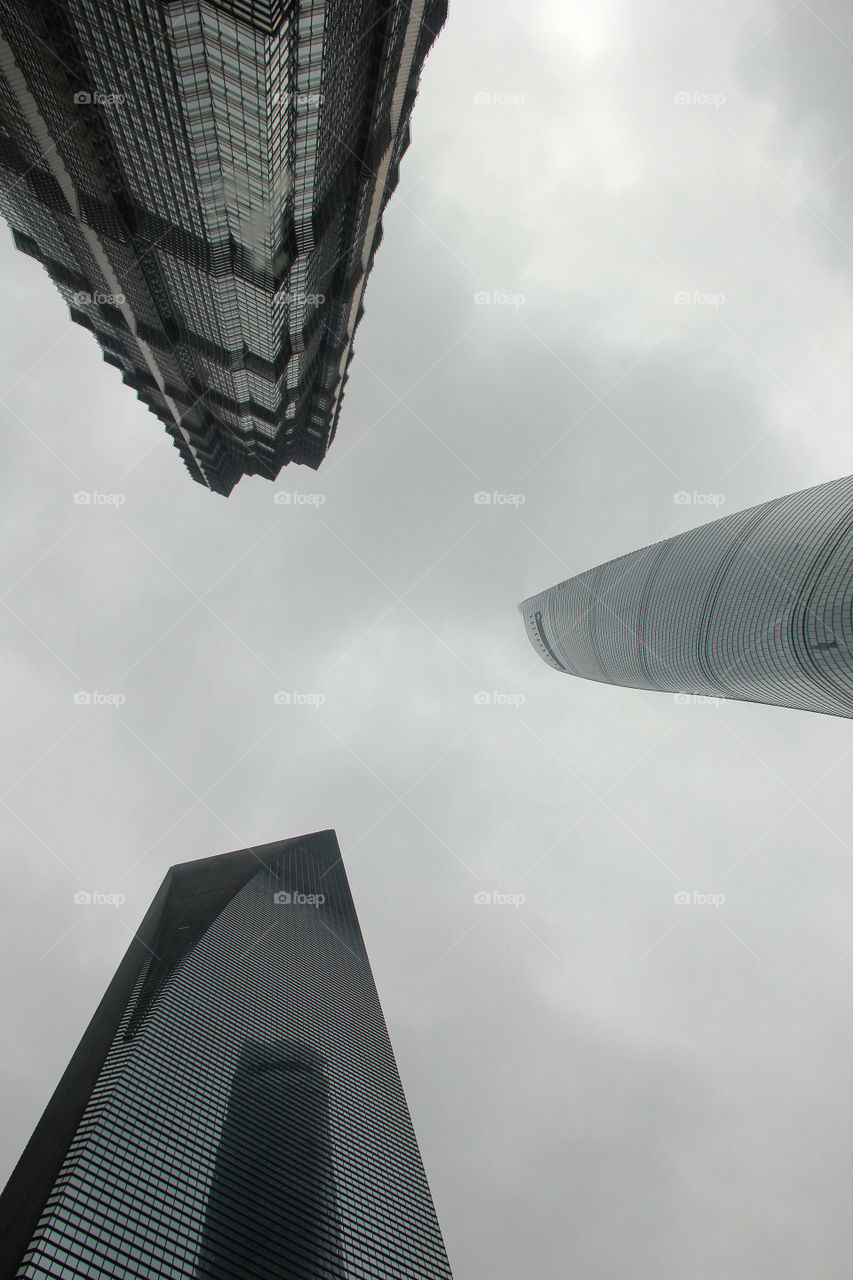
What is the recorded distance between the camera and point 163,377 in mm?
87938

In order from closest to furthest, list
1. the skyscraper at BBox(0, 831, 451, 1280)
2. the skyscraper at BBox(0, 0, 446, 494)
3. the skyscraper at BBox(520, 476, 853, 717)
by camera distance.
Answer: the skyscraper at BBox(0, 0, 446, 494) → the skyscraper at BBox(0, 831, 451, 1280) → the skyscraper at BBox(520, 476, 853, 717)

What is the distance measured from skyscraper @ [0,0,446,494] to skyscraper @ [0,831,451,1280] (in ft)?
272

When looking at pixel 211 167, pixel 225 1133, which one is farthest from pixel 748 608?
pixel 225 1133

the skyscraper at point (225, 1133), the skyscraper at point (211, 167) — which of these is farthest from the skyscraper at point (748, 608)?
the skyscraper at point (225, 1133)

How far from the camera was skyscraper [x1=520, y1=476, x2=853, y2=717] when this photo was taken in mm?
69875

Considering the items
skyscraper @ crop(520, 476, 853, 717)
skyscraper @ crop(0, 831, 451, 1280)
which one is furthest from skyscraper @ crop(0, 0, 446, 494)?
skyscraper @ crop(0, 831, 451, 1280)

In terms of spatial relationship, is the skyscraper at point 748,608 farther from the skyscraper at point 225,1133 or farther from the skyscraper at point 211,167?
the skyscraper at point 225,1133

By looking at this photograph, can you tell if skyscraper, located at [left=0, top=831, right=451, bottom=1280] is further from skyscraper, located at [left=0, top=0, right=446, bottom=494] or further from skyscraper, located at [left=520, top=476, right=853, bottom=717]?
skyscraper, located at [left=0, top=0, right=446, bottom=494]

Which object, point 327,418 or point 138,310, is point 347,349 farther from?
point 138,310

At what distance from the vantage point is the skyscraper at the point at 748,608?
229ft

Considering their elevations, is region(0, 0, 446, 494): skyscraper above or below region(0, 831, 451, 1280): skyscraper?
above

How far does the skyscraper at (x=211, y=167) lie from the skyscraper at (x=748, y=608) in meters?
66.8

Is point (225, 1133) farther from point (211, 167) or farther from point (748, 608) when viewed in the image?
point (211, 167)

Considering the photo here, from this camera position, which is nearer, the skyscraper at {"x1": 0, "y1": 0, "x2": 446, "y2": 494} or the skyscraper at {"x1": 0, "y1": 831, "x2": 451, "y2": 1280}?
the skyscraper at {"x1": 0, "y1": 0, "x2": 446, "y2": 494}
